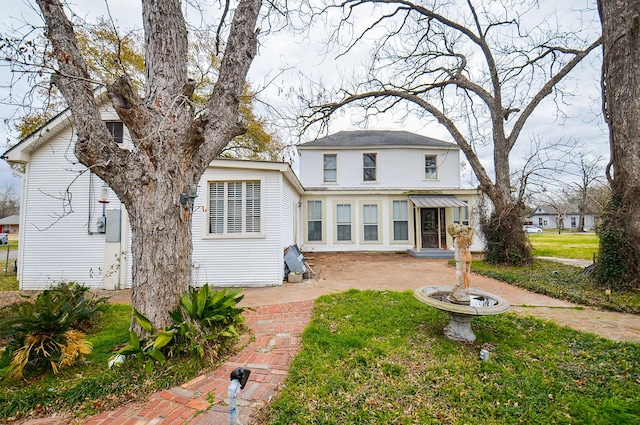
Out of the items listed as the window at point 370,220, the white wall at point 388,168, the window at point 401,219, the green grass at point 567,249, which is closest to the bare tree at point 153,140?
the green grass at point 567,249

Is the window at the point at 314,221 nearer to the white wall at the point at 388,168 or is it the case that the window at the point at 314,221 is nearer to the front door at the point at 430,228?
Result: the white wall at the point at 388,168

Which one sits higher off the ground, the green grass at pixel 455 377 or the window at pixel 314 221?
the window at pixel 314 221

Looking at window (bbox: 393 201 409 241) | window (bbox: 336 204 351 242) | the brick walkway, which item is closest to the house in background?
the brick walkway

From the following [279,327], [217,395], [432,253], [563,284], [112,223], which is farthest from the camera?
[432,253]

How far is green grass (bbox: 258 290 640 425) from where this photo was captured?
7.79 feet

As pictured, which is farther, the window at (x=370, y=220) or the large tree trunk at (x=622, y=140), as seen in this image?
the window at (x=370, y=220)

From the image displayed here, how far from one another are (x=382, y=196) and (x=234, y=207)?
8.44 metres

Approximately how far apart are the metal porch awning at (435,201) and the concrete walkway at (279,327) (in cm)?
345

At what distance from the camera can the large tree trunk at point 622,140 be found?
6141mm

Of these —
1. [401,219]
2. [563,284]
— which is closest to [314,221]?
[401,219]

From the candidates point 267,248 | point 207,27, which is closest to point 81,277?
point 267,248

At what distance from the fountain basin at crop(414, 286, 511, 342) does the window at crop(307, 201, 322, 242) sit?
9.58 metres

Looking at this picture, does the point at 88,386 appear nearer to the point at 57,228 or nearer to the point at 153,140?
the point at 153,140

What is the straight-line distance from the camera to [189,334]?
3258mm
